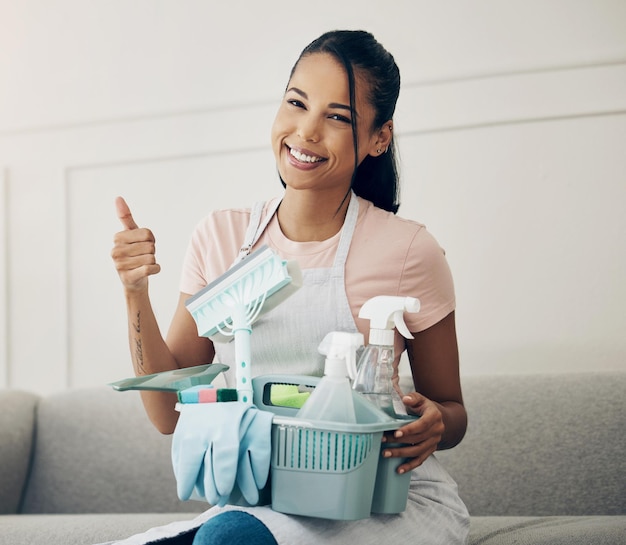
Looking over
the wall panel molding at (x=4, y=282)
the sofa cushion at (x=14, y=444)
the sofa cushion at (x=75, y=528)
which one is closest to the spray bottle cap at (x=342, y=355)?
the sofa cushion at (x=75, y=528)

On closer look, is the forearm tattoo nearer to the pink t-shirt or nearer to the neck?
the pink t-shirt

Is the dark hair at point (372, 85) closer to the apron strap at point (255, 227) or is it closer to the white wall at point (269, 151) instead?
the apron strap at point (255, 227)

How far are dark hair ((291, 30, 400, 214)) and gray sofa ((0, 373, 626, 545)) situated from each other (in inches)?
23.3

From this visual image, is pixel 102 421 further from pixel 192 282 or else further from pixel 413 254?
pixel 413 254

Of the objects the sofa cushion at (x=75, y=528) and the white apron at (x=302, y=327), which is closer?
the white apron at (x=302, y=327)

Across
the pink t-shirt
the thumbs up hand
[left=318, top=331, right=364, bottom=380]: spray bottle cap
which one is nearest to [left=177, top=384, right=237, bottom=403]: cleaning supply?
[left=318, top=331, right=364, bottom=380]: spray bottle cap

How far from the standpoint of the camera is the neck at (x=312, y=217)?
1.32 metres

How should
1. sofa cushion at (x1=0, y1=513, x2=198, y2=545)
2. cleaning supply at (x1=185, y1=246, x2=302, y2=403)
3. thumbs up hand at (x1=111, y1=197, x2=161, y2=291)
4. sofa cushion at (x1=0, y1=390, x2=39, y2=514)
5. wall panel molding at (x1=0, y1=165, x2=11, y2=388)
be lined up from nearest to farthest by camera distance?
cleaning supply at (x1=185, y1=246, x2=302, y2=403), thumbs up hand at (x1=111, y1=197, x2=161, y2=291), sofa cushion at (x1=0, y1=513, x2=198, y2=545), sofa cushion at (x1=0, y1=390, x2=39, y2=514), wall panel molding at (x1=0, y1=165, x2=11, y2=388)

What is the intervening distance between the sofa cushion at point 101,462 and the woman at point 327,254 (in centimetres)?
64

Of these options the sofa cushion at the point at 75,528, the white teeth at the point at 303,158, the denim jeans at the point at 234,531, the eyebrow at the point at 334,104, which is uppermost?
the eyebrow at the point at 334,104

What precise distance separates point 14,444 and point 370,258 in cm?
107

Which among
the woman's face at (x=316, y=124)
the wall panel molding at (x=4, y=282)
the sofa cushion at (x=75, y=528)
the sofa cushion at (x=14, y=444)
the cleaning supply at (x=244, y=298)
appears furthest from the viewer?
the wall panel molding at (x=4, y=282)

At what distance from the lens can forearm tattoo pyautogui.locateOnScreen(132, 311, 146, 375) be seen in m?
1.18

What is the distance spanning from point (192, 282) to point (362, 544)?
21.8 inches
